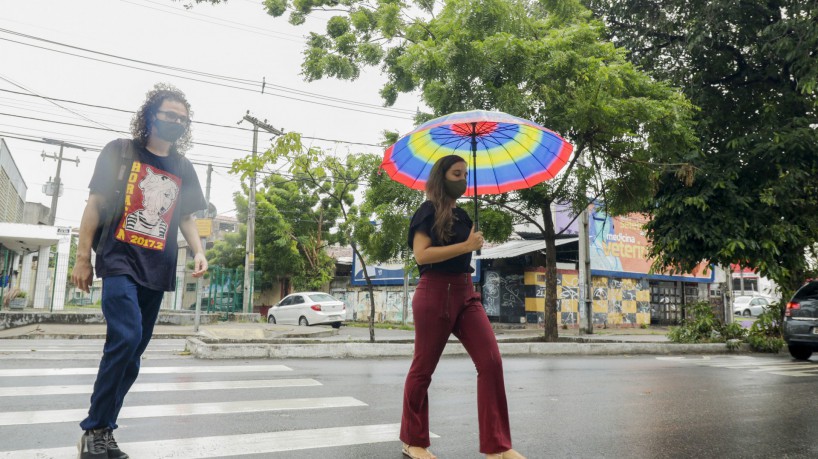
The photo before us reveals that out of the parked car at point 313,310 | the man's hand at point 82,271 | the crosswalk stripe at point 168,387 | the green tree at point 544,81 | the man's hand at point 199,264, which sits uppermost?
the green tree at point 544,81

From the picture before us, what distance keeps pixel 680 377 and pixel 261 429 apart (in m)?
6.13

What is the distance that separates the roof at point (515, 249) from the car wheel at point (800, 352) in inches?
382

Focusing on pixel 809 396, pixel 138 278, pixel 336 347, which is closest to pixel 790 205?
pixel 809 396

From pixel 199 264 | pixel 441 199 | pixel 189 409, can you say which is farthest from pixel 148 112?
pixel 189 409

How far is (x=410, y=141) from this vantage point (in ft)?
14.2

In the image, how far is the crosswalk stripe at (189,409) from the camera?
14.1ft

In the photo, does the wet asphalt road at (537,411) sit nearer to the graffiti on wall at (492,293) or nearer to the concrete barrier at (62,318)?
the concrete barrier at (62,318)

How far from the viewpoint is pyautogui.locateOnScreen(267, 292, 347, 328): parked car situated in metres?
22.2

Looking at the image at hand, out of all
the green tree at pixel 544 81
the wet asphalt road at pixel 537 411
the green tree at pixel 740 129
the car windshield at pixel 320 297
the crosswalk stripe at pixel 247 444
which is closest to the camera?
the crosswalk stripe at pixel 247 444

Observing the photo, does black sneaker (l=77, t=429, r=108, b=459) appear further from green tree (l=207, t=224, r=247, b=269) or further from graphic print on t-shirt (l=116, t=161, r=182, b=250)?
green tree (l=207, t=224, r=247, b=269)

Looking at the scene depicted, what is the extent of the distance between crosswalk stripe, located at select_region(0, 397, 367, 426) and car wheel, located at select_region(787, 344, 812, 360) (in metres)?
10.3

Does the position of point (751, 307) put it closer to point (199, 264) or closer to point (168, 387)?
point (168, 387)

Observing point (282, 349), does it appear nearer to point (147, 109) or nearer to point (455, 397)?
point (455, 397)

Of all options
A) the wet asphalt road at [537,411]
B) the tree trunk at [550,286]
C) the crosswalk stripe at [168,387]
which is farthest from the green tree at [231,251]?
the crosswalk stripe at [168,387]
